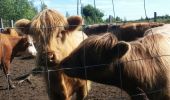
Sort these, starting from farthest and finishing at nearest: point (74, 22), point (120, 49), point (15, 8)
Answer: point (15, 8)
point (74, 22)
point (120, 49)

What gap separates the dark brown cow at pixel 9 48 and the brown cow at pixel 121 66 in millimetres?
6385

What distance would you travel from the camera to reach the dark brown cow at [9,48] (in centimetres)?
1038

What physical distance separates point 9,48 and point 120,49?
7732 millimetres

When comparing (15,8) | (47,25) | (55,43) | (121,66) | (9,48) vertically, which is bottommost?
(9,48)

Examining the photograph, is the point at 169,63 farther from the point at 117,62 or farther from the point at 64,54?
the point at 64,54

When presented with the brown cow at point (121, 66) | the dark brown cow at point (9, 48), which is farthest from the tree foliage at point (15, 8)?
the brown cow at point (121, 66)

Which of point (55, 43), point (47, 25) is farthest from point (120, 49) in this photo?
point (47, 25)

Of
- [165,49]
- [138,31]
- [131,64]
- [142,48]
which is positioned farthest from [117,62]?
[138,31]

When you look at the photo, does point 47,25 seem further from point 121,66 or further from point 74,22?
point 121,66

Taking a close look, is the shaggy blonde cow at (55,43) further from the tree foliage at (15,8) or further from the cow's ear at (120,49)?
the tree foliage at (15,8)

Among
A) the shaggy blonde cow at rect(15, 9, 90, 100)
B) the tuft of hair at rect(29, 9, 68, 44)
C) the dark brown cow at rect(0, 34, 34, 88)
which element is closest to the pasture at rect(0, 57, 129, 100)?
the dark brown cow at rect(0, 34, 34, 88)

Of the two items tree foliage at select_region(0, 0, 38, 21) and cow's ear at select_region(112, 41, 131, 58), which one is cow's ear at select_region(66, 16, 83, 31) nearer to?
cow's ear at select_region(112, 41, 131, 58)

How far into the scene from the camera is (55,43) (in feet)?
14.7

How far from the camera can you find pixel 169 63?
4016 mm
